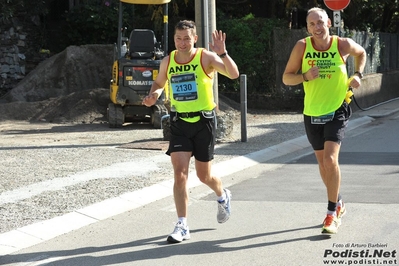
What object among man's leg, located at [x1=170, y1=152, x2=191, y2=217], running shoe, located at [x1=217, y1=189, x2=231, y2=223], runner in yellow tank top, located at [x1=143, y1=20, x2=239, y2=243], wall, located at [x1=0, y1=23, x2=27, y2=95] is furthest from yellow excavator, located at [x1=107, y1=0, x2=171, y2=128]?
man's leg, located at [x1=170, y1=152, x2=191, y2=217]

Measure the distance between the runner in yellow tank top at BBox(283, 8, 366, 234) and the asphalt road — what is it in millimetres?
476

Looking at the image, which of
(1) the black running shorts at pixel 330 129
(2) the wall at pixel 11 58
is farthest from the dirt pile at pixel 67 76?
(1) the black running shorts at pixel 330 129

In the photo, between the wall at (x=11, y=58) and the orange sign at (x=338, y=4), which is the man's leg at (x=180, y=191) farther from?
the wall at (x=11, y=58)

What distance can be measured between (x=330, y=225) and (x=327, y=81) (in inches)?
50.2

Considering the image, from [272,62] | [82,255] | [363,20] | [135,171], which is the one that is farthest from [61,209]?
[363,20]

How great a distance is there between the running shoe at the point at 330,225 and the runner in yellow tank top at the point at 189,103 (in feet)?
3.81

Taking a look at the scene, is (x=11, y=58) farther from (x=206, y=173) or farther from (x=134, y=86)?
(x=206, y=173)

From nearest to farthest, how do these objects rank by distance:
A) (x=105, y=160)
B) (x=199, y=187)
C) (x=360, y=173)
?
(x=199, y=187) → (x=360, y=173) → (x=105, y=160)

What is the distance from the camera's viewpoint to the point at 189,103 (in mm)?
7391

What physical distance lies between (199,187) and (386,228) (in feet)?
10.7

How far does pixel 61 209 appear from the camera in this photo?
8.73 metres

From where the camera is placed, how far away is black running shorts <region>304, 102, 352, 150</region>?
24.2 ft

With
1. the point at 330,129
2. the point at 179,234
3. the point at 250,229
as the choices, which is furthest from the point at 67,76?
the point at 330,129

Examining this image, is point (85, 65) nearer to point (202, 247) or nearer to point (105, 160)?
point (105, 160)
